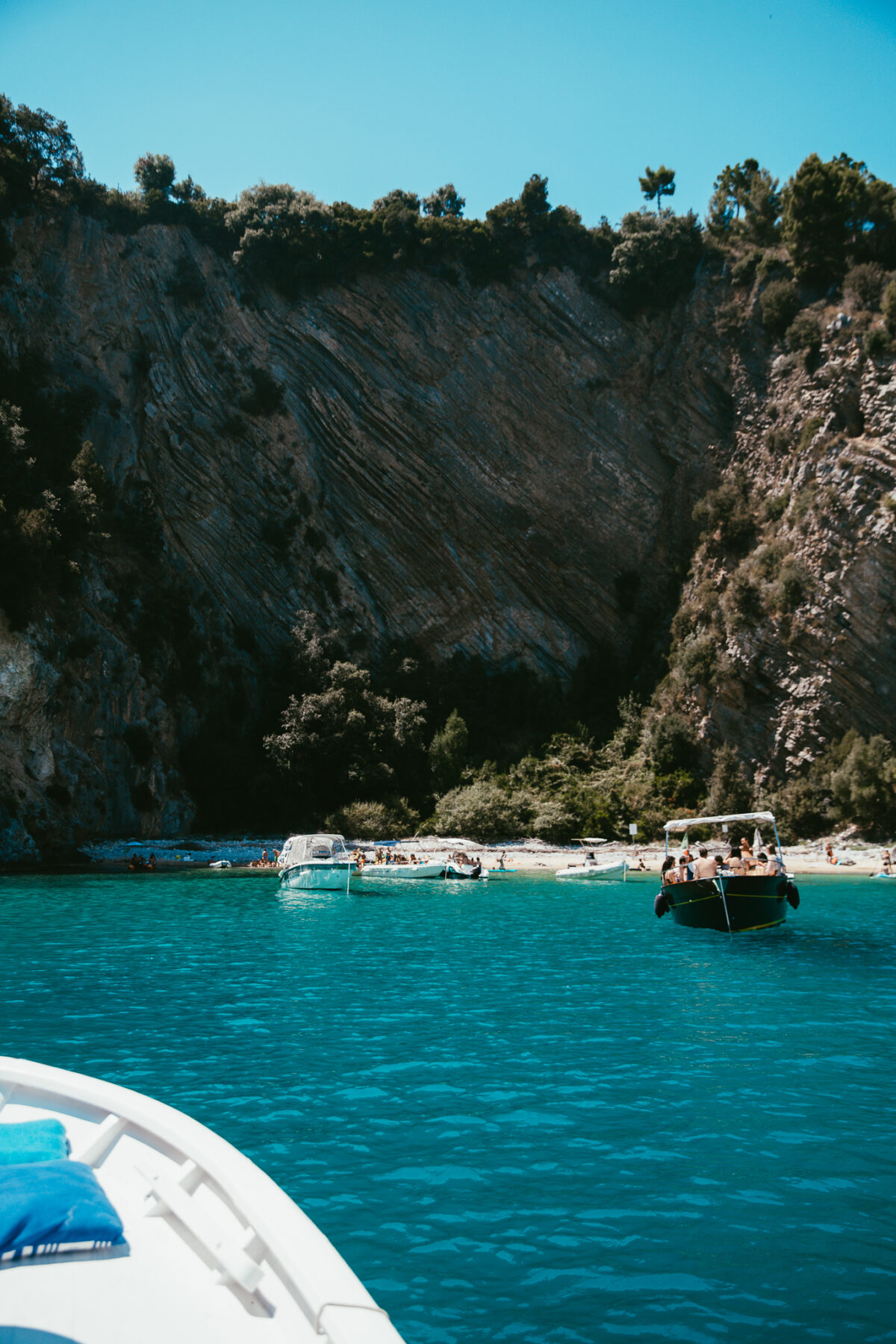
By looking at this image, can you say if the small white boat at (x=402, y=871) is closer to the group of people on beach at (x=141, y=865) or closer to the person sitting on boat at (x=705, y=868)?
the group of people on beach at (x=141, y=865)

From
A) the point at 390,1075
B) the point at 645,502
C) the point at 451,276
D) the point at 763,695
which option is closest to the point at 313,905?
the point at 390,1075

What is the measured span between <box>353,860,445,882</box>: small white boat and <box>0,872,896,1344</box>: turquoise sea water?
1647cm

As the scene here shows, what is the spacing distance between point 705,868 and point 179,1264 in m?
20.8

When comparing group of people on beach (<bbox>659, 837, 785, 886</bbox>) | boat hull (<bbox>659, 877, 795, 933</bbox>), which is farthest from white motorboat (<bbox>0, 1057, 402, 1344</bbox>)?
group of people on beach (<bbox>659, 837, 785, 886</bbox>)

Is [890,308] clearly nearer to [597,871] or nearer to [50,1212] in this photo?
[597,871]

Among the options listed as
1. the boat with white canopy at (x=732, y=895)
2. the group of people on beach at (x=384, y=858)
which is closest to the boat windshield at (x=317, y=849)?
the group of people on beach at (x=384, y=858)

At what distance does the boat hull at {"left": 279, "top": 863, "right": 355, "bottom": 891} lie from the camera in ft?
106

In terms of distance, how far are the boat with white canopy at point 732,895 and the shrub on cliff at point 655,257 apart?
42.6 metres

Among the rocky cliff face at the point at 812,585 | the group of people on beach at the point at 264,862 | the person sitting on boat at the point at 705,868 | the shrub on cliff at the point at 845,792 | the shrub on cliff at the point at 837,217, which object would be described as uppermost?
the shrub on cliff at the point at 837,217

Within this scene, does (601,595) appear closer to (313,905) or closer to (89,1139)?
(313,905)

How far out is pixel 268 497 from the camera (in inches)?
2146

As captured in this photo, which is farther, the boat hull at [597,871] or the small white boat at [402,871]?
the small white boat at [402,871]

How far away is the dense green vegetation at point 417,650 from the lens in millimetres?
43438

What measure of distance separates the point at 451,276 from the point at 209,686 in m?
29.0
